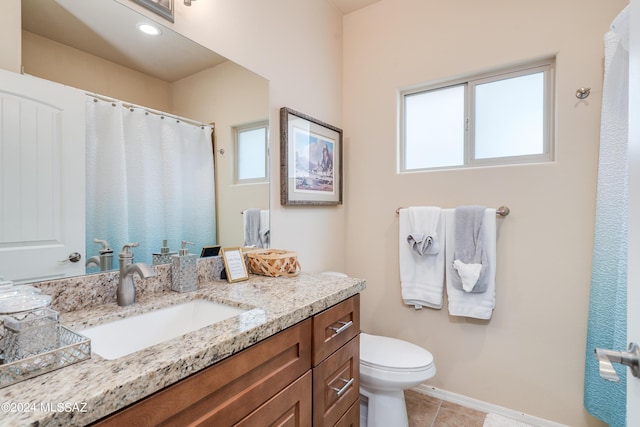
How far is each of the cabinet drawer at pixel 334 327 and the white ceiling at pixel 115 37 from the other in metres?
1.12

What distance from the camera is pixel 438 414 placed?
1845 mm

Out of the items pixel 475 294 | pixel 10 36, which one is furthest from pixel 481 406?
pixel 10 36

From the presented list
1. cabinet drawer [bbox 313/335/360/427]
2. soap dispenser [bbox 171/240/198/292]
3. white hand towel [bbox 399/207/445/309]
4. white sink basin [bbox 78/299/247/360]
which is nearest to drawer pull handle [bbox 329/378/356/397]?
cabinet drawer [bbox 313/335/360/427]

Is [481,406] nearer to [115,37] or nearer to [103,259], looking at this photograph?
[103,259]

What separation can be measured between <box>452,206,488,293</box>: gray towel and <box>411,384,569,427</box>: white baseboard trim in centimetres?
72

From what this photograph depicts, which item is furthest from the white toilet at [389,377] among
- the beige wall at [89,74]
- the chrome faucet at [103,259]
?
the beige wall at [89,74]

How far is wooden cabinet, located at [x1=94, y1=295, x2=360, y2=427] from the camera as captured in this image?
0.62m

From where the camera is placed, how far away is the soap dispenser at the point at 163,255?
117cm

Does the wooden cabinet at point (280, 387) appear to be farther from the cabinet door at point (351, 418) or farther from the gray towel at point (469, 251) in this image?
the gray towel at point (469, 251)

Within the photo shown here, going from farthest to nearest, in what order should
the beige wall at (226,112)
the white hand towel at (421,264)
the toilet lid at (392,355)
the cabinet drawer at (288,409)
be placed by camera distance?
the white hand towel at (421,264) < the toilet lid at (392,355) < the beige wall at (226,112) < the cabinet drawer at (288,409)

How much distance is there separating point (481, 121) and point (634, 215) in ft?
5.04

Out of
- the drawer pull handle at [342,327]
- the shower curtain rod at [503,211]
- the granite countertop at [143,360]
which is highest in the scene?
the shower curtain rod at [503,211]

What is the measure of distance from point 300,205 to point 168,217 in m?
0.83

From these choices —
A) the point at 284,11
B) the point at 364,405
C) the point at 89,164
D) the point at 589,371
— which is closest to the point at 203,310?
the point at 89,164
